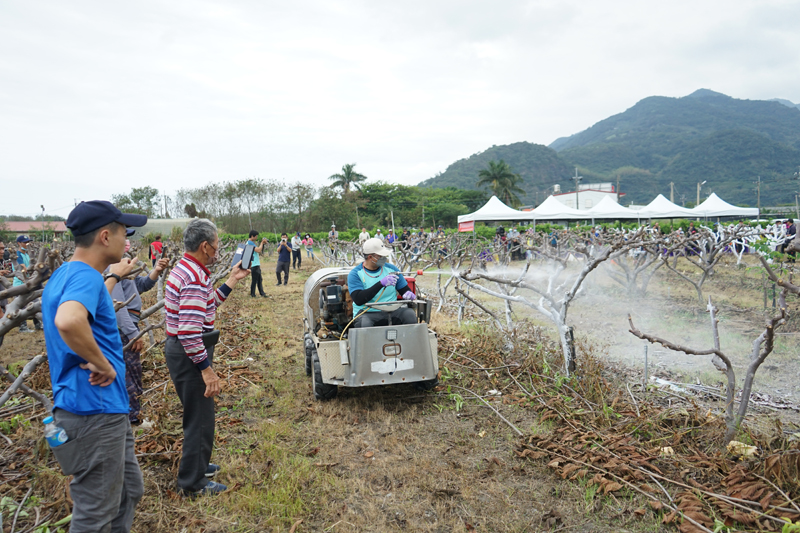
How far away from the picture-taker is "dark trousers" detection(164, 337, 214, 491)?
9.91 feet

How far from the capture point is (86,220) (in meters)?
2.11

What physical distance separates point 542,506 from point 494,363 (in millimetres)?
2951

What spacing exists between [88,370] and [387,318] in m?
3.19

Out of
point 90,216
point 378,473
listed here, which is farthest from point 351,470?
point 90,216

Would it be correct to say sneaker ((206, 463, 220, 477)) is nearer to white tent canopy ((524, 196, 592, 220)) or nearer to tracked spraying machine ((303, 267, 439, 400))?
tracked spraying machine ((303, 267, 439, 400))

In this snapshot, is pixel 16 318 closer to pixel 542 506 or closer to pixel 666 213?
pixel 542 506

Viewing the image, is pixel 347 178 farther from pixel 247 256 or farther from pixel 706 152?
pixel 706 152

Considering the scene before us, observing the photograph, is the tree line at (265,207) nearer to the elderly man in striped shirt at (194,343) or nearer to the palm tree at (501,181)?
the palm tree at (501,181)

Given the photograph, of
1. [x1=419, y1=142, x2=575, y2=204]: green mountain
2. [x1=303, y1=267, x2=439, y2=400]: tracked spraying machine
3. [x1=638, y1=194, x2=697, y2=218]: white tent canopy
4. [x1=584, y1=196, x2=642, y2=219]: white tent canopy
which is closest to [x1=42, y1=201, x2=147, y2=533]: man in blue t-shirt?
[x1=303, y1=267, x2=439, y2=400]: tracked spraying machine

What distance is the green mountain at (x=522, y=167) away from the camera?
10106 centimetres

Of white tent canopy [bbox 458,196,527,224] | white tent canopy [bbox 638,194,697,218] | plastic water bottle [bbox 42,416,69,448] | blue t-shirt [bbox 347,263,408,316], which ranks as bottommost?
plastic water bottle [bbox 42,416,69,448]

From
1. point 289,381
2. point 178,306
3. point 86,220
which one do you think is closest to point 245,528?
point 178,306

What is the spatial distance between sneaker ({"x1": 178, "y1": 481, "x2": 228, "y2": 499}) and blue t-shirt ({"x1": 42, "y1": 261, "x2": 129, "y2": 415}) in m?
1.46

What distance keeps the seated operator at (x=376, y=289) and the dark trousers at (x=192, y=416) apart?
Answer: 6.43ft
